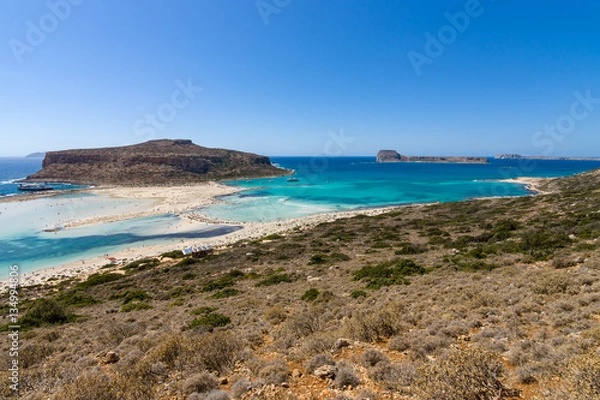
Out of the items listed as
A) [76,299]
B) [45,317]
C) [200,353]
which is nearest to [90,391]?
[200,353]

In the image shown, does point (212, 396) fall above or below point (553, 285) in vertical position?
below

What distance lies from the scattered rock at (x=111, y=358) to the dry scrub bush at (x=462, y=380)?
745 cm

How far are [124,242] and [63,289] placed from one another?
47.5 feet

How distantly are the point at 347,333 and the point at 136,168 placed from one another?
368 ft

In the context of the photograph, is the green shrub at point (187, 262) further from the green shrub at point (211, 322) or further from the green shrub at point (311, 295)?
the green shrub at point (311, 295)

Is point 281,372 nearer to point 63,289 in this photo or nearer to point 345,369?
point 345,369

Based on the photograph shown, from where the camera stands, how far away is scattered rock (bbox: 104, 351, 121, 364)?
23.4ft

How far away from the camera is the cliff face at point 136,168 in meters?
96.1

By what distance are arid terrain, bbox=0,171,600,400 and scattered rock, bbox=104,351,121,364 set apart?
3.8 inches

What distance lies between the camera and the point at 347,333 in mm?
6684

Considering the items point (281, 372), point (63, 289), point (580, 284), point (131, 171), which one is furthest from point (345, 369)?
point (131, 171)

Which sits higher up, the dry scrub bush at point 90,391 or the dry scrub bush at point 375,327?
the dry scrub bush at point 90,391

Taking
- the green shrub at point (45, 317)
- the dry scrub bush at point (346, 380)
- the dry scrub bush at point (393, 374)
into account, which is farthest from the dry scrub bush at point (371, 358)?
the green shrub at point (45, 317)

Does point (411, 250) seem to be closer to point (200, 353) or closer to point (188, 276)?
point (188, 276)
